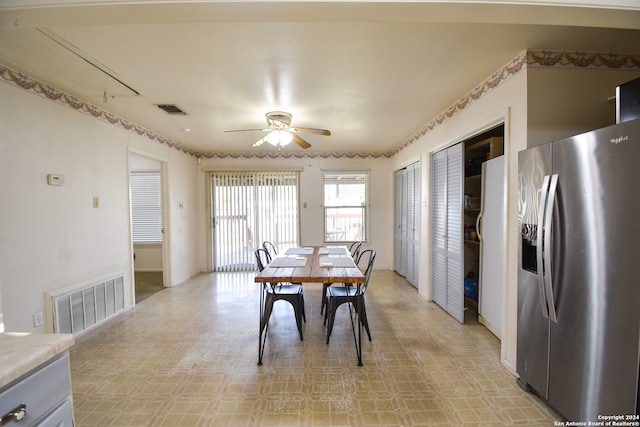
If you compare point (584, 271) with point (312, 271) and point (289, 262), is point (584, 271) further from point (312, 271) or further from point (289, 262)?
point (289, 262)

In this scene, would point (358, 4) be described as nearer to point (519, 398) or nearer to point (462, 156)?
point (462, 156)

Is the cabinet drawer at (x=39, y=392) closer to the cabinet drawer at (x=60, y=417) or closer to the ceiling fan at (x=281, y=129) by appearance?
the cabinet drawer at (x=60, y=417)

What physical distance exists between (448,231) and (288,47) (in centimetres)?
270

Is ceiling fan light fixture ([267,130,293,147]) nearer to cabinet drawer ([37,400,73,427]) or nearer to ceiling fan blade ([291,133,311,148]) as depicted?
ceiling fan blade ([291,133,311,148])

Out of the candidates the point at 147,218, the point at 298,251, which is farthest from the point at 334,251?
the point at 147,218

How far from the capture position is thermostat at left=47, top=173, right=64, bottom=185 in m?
2.46

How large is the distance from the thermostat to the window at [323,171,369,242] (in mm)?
4050

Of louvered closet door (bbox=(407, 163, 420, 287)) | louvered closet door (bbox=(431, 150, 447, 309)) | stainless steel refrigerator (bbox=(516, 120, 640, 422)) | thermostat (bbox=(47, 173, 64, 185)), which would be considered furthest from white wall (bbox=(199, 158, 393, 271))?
stainless steel refrigerator (bbox=(516, 120, 640, 422))

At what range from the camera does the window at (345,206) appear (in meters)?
5.69

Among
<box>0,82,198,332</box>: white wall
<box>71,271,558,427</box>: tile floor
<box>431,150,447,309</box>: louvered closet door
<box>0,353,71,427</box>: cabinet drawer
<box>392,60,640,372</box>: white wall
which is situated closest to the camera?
<box>0,353,71,427</box>: cabinet drawer

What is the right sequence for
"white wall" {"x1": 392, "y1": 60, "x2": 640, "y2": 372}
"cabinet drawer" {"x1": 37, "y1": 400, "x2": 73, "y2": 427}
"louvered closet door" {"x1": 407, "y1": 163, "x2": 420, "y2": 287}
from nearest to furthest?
"cabinet drawer" {"x1": 37, "y1": 400, "x2": 73, "y2": 427}, "white wall" {"x1": 392, "y1": 60, "x2": 640, "y2": 372}, "louvered closet door" {"x1": 407, "y1": 163, "x2": 420, "y2": 287}

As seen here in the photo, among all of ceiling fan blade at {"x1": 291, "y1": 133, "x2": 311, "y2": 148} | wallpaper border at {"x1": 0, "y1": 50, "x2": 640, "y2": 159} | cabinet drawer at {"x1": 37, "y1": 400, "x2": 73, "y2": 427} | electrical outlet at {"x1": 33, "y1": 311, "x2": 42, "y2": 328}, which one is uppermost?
wallpaper border at {"x1": 0, "y1": 50, "x2": 640, "y2": 159}

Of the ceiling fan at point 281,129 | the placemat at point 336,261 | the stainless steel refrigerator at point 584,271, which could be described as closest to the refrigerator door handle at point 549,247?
the stainless steel refrigerator at point 584,271

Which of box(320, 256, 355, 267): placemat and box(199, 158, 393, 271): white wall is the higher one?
box(199, 158, 393, 271): white wall
